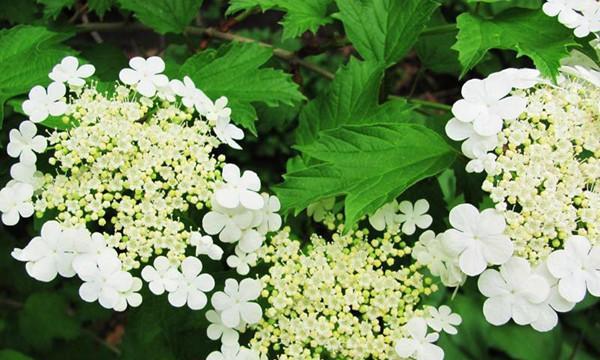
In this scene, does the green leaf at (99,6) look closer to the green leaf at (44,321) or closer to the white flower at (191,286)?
the white flower at (191,286)

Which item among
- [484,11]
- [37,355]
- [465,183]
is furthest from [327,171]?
[37,355]

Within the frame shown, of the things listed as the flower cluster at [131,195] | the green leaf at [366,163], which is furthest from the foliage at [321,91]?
the flower cluster at [131,195]

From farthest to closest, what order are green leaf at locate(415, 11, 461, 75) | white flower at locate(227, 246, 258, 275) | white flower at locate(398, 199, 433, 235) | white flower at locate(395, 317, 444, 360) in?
green leaf at locate(415, 11, 461, 75) → white flower at locate(398, 199, 433, 235) → white flower at locate(227, 246, 258, 275) → white flower at locate(395, 317, 444, 360)

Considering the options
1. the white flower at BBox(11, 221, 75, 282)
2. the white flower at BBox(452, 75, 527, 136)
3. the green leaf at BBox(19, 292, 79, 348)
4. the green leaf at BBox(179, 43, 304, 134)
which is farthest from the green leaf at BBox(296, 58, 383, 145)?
the green leaf at BBox(19, 292, 79, 348)

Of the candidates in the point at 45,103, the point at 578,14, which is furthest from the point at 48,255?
the point at 578,14

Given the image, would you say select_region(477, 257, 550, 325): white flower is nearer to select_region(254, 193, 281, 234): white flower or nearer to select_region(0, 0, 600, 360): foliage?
select_region(0, 0, 600, 360): foliage

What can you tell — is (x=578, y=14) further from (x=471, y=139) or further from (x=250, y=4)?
(x=250, y=4)

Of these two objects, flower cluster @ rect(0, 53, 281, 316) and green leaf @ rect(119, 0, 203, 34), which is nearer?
flower cluster @ rect(0, 53, 281, 316)
